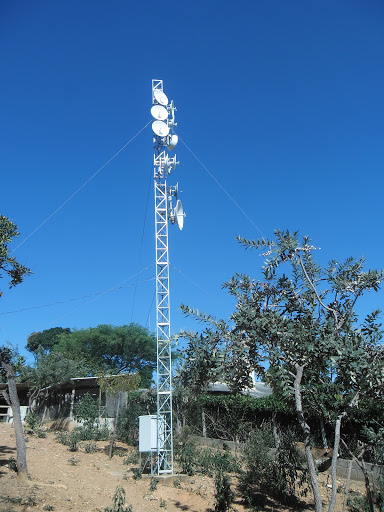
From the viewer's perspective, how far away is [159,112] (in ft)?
60.0

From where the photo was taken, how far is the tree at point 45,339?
53.1 m

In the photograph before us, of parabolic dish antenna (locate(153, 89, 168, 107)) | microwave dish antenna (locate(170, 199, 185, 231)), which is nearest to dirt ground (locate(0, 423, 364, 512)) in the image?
microwave dish antenna (locate(170, 199, 185, 231))

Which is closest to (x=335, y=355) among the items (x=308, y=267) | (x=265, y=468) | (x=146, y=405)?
(x=308, y=267)

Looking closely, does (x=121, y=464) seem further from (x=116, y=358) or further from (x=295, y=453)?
(x=116, y=358)

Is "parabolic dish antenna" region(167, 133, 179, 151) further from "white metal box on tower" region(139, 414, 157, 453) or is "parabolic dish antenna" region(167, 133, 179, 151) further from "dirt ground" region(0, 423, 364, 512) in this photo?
"dirt ground" region(0, 423, 364, 512)

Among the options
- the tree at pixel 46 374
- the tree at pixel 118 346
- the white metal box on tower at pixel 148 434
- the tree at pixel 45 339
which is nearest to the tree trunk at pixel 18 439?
the white metal box on tower at pixel 148 434

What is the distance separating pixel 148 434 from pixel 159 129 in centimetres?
1220

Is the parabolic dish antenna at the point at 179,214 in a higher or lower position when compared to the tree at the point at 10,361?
higher

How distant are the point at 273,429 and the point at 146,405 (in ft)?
21.2

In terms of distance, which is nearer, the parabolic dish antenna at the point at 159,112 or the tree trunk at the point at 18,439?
the tree trunk at the point at 18,439

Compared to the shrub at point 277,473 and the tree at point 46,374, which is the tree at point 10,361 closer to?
the shrub at point 277,473

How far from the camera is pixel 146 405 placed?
1898cm

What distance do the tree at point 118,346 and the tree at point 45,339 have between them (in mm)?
A: 8436

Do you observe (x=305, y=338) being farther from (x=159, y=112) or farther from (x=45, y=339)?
(x=45, y=339)
